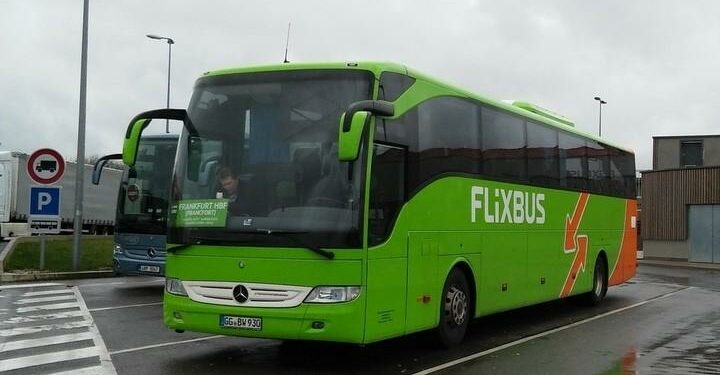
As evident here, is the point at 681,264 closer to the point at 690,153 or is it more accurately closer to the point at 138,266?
the point at 690,153

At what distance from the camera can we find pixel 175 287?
8.17 meters

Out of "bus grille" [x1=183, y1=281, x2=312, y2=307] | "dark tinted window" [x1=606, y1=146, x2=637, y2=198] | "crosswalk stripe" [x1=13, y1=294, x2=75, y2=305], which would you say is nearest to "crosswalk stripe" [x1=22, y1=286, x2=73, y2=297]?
"crosswalk stripe" [x1=13, y1=294, x2=75, y2=305]

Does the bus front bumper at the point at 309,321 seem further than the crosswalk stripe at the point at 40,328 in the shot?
No

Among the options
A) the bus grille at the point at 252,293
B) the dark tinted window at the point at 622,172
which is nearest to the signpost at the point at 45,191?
the bus grille at the point at 252,293

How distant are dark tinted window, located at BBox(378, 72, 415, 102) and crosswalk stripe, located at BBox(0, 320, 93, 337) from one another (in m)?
6.10

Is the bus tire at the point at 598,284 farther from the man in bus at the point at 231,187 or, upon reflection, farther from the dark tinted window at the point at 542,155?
the man in bus at the point at 231,187

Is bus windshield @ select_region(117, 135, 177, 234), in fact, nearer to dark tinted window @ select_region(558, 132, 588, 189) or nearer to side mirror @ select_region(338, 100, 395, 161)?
dark tinted window @ select_region(558, 132, 588, 189)

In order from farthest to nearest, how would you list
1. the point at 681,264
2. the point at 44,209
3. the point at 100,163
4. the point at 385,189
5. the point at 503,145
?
the point at 681,264, the point at 44,209, the point at 100,163, the point at 503,145, the point at 385,189

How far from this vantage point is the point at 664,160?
46.8 m

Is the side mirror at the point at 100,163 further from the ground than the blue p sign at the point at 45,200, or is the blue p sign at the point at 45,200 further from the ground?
the side mirror at the point at 100,163

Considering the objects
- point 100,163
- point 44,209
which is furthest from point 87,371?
point 44,209

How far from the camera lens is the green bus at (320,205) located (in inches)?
294

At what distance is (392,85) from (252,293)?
2.77 m

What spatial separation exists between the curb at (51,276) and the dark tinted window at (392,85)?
13481 millimetres
